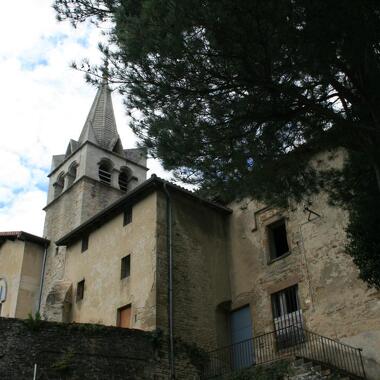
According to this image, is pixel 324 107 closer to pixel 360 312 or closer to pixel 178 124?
pixel 178 124

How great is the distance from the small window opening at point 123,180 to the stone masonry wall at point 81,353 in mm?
17535

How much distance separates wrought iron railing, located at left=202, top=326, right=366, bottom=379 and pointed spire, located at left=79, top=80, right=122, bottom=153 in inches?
731

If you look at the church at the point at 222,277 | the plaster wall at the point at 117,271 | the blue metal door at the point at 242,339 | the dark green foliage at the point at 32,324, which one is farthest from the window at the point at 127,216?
the dark green foliage at the point at 32,324

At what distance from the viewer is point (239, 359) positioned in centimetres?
1650

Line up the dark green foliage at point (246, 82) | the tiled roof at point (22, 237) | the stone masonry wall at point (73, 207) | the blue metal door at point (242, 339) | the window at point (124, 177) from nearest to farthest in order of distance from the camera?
the dark green foliage at point (246, 82) < the blue metal door at point (242, 339) < the tiled roof at point (22, 237) < the stone masonry wall at point (73, 207) < the window at point (124, 177)

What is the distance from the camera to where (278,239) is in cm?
1811

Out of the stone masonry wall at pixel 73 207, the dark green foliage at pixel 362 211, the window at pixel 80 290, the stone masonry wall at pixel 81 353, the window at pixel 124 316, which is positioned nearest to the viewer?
the dark green foliage at pixel 362 211

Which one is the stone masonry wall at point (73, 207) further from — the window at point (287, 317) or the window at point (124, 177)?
the window at point (287, 317)

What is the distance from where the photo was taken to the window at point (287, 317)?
15430 millimetres

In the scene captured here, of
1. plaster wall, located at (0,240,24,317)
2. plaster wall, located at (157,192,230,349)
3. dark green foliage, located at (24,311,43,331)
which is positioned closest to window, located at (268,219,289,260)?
plaster wall, located at (157,192,230,349)

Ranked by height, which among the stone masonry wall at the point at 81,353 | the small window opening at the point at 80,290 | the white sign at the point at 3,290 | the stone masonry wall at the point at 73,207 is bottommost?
the stone masonry wall at the point at 81,353

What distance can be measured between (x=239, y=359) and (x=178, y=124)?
9.64 meters

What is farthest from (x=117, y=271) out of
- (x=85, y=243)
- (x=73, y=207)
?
(x=73, y=207)

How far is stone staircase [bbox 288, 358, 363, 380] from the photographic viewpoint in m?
12.5
